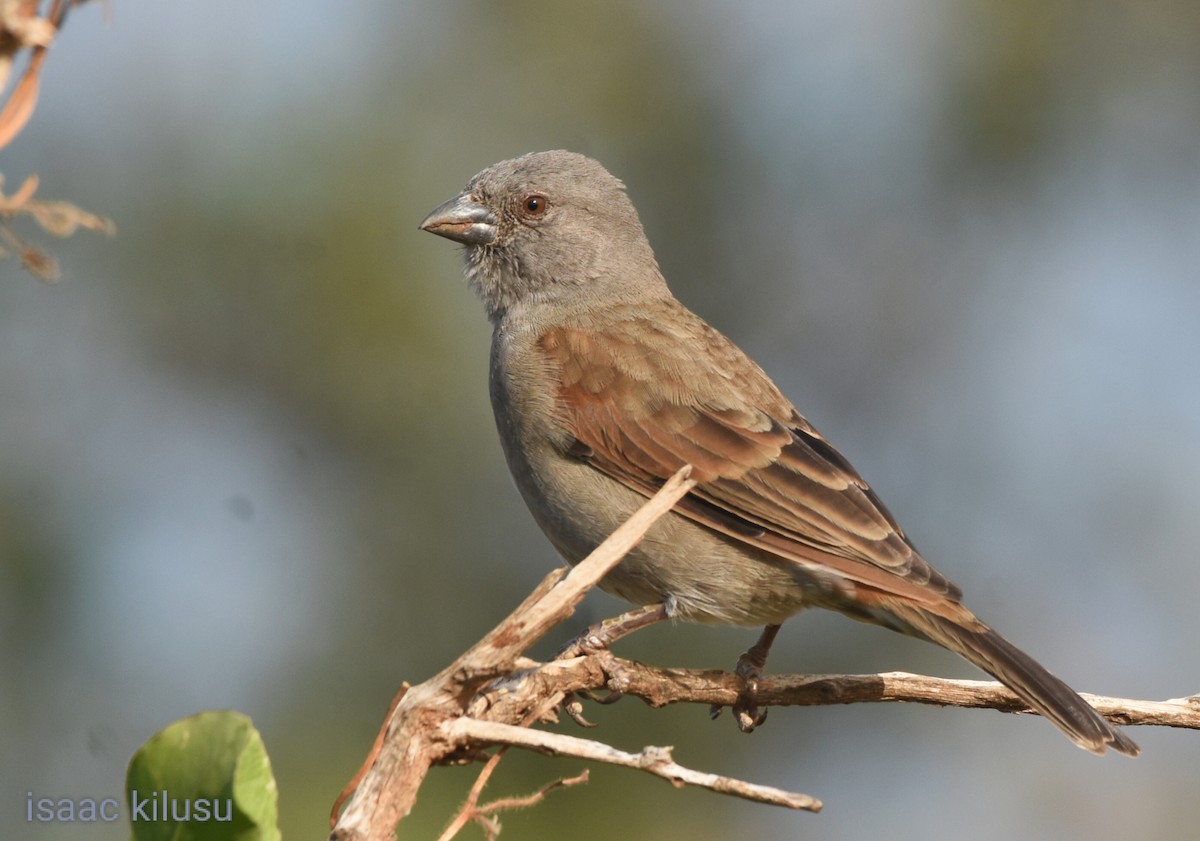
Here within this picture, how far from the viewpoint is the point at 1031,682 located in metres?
3.26

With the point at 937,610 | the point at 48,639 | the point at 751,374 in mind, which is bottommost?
the point at 48,639

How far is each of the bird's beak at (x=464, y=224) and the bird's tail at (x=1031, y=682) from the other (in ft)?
8.09

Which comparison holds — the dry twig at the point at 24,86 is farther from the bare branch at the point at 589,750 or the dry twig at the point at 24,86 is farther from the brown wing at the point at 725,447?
the brown wing at the point at 725,447

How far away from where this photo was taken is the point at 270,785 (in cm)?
140

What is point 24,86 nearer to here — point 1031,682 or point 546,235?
point 1031,682

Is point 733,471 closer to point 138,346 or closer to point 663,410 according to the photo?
point 663,410

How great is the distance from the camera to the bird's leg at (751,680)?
343cm

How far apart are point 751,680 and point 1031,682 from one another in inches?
27.4

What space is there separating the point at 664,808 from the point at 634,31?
5.36 meters

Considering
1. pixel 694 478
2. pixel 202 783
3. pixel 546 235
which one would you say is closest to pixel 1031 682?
pixel 694 478

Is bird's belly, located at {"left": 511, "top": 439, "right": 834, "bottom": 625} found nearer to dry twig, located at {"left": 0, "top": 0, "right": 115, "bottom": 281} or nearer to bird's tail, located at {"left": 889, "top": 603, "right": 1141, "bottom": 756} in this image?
bird's tail, located at {"left": 889, "top": 603, "right": 1141, "bottom": 756}

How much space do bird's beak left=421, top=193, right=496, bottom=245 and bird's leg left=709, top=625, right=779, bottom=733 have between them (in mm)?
2038

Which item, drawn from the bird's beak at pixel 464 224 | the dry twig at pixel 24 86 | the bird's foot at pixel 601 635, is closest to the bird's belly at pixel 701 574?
the bird's foot at pixel 601 635

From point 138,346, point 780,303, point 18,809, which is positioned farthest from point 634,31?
point 18,809
